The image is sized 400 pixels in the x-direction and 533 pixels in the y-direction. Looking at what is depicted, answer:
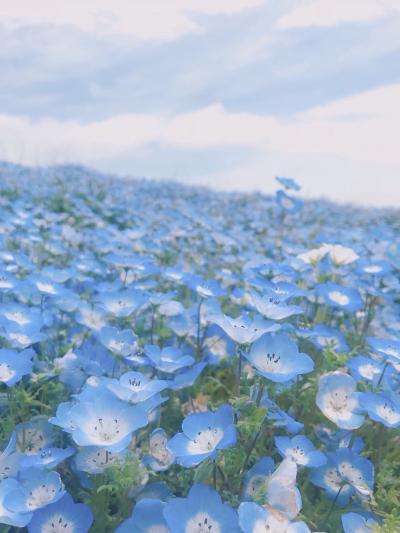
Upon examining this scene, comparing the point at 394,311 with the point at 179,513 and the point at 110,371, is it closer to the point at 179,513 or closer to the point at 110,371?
the point at 110,371

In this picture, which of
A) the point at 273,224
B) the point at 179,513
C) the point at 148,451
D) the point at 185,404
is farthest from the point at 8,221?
the point at 273,224

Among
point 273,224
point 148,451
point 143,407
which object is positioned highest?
point 143,407

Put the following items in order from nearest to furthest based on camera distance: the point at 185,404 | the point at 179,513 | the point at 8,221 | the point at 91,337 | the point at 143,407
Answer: the point at 179,513 < the point at 143,407 < the point at 185,404 < the point at 91,337 < the point at 8,221

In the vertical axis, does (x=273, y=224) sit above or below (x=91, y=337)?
below

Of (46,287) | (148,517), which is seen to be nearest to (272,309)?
(148,517)

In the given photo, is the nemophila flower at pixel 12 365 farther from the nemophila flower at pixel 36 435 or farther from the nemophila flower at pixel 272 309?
the nemophila flower at pixel 272 309

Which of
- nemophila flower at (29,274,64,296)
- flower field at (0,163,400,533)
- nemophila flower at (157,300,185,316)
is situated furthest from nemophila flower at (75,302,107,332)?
nemophila flower at (157,300,185,316)

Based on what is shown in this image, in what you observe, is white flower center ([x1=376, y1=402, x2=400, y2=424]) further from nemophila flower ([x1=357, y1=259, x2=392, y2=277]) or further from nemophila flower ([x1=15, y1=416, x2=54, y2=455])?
nemophila flower ([x1=357, y1=259, x2=392, y2=277])

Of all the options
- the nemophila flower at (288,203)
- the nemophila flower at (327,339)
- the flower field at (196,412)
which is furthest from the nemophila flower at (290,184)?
the nemophila flower at (327,339)
